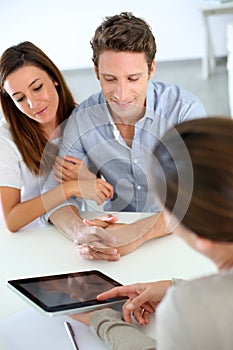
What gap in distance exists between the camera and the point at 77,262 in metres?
1.47

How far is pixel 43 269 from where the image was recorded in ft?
4.72

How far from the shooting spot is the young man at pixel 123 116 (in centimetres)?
171

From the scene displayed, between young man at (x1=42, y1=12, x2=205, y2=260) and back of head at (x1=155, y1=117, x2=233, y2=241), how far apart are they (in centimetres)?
83

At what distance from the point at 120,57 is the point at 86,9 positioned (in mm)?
4435

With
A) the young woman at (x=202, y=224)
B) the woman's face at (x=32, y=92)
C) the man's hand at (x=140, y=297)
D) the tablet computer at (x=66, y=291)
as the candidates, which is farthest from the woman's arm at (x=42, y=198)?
the young woman at (x=202, y=224)

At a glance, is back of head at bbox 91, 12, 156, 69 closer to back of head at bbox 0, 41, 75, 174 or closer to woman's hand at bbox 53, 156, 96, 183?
back of head at bbox 0, 41, 75, 174

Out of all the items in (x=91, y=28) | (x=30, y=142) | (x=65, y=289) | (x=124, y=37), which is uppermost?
(x=124, y=37)

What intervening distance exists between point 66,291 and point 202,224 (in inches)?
21.2

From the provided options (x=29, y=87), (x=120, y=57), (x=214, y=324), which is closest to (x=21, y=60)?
(x=29, y=87)

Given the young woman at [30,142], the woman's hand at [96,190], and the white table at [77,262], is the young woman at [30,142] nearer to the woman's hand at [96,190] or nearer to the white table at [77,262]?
the woman's hand at [96,190]

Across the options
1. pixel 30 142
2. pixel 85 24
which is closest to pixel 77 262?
pixel 30 142

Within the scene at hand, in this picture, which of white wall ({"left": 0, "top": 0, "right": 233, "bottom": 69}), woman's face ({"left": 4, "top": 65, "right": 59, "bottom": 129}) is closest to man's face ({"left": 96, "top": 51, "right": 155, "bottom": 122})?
woman's face ({"left": 4, "top": 65, "right": 59, "bottom": 129})

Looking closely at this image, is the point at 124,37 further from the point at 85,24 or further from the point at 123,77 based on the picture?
the point at 85,24

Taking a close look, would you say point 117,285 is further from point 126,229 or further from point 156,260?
point 126,229
